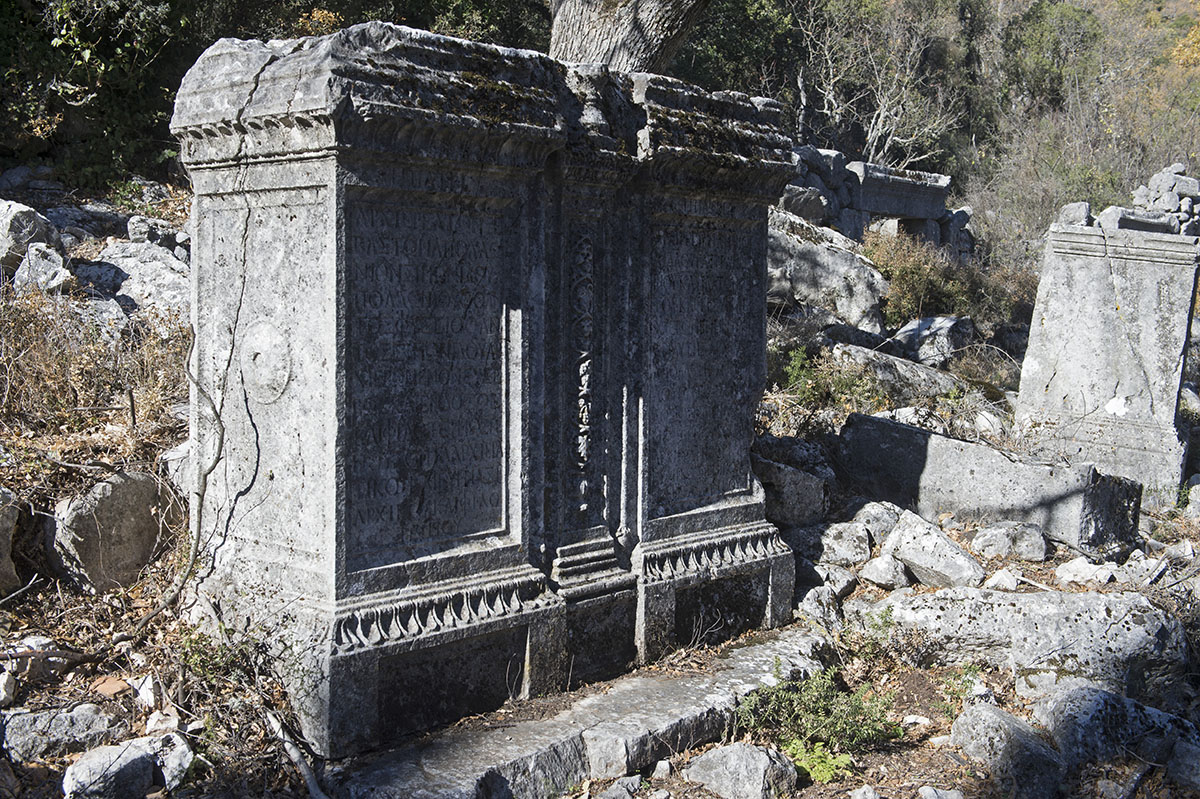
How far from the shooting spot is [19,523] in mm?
4504

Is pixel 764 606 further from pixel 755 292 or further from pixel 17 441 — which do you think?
pixel 17 441

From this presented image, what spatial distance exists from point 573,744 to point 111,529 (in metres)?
2.26

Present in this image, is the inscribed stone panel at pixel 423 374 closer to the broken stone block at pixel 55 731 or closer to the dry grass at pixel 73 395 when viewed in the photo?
the broken stone block at pixel 55 731

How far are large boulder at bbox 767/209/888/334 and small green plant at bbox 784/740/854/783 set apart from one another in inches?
290

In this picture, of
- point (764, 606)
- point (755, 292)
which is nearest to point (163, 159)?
point (755, 292)

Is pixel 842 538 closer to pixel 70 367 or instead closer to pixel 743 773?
pixel 743 773

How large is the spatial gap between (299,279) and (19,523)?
1.81 meters

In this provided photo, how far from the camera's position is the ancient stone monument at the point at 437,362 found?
3807 mm

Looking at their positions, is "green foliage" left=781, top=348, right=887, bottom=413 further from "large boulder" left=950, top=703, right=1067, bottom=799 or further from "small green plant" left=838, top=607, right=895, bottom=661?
"large boulder" left=950, top=703, right=1067, bottom=799

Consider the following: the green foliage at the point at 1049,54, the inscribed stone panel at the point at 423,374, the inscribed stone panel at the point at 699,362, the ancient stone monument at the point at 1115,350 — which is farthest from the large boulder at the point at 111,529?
the green foliage at the point at 1049,54

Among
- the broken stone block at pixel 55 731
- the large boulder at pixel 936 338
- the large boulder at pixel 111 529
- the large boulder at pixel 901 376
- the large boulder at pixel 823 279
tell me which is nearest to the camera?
the broken stone block at pixel 55 731

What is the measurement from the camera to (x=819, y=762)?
4.24 m

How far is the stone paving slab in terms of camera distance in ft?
11.9

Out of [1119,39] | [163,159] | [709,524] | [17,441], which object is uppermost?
[1119,39]
